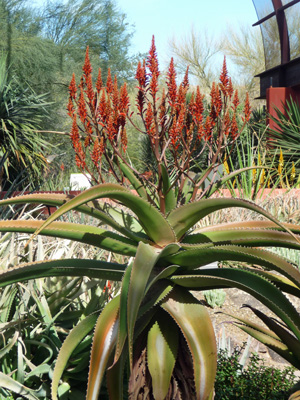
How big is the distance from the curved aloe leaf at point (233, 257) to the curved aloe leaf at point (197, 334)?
0.14 metres

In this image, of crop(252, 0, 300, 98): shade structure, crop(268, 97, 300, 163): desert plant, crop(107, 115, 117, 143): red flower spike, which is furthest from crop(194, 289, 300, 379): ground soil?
crop(252, 0, 300, 98): shade structure

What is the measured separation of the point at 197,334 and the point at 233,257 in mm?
281

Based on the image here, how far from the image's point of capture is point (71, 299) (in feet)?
9.07

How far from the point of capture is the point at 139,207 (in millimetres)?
1928

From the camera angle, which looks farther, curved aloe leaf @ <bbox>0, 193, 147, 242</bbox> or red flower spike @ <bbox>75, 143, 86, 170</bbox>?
red flower spike @ <bbox>75, 143, 86, 170</bbox>

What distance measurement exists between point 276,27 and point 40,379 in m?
13.5

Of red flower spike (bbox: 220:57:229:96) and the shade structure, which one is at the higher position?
the shade structure

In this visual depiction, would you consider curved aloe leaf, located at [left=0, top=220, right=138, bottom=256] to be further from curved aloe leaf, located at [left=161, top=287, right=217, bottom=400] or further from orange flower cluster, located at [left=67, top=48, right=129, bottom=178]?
orange flower cluster, located at [left=67, top=48, right=129, bottom=178]

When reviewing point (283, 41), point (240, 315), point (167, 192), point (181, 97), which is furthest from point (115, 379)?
point (283, 41)

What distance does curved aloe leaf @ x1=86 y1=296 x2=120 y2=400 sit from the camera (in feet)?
5.83

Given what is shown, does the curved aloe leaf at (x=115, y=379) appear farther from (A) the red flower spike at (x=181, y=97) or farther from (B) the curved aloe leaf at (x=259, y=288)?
(A) the red flower spike at (x=181, y=97)

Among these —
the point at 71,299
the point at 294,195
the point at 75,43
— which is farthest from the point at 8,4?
the point at 71,299

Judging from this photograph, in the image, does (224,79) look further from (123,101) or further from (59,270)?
(59,270)

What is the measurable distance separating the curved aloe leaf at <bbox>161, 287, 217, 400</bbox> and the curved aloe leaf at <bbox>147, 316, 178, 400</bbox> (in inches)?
4.0
